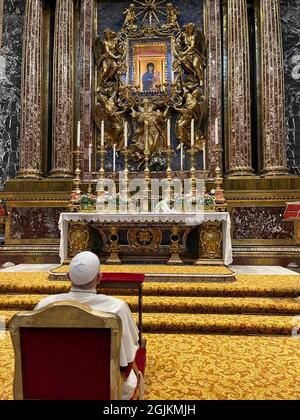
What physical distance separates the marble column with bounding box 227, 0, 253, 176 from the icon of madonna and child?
1866mm

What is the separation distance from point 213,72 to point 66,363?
352 inches

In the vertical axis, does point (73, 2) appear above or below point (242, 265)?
above

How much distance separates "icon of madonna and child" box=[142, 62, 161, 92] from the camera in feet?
32.1

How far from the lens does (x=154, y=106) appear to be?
971 centimetres

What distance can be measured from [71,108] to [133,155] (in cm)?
194

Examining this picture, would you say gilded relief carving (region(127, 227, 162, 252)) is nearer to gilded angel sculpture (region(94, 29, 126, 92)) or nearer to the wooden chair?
gilded angel sculpture (region(94, 29, 126, 92))

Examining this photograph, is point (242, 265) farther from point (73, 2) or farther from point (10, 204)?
point (73, 2)

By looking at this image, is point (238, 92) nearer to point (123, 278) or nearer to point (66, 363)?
point (123, 278)

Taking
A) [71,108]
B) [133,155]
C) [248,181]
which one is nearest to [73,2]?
[71,108]

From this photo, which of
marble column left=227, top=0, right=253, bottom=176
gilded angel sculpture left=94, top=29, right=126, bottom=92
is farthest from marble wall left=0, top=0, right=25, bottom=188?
marble column left=227, top=0, right=253, bottom=176

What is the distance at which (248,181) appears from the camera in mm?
8484

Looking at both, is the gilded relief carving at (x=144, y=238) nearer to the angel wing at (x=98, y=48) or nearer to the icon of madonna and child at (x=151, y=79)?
the icon of madonna and child at (x=151, y=79)

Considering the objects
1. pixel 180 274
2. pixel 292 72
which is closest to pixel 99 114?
pixel 292 72

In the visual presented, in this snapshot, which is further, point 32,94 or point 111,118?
point 111,118
